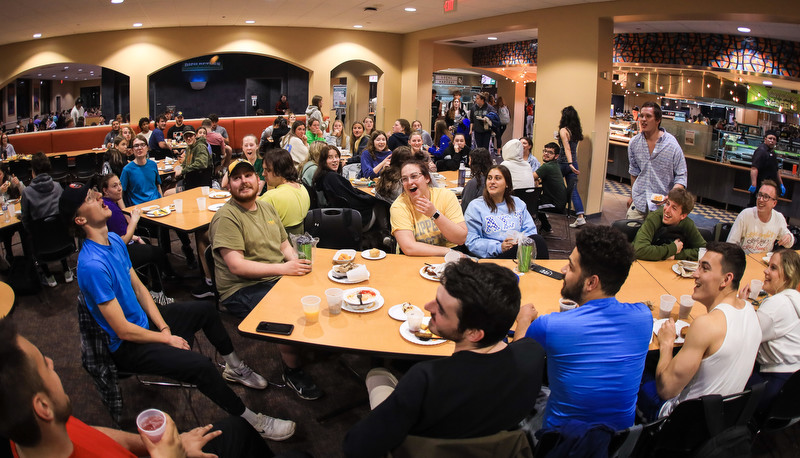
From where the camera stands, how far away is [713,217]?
27.9ft

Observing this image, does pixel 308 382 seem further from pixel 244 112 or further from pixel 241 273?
pixel 244 112

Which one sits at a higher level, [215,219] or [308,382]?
[215,219]

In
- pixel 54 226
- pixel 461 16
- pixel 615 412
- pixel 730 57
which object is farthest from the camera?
pixel 730 57

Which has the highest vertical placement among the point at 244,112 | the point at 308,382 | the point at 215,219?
the point at 244,112

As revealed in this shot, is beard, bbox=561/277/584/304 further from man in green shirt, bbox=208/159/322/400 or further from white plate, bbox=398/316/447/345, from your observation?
man in green shirt, bbox=208/159/322/400

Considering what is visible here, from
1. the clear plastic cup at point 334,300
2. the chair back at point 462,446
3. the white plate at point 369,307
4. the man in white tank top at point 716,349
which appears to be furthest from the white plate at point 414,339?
the man in white tank top at point 716,349

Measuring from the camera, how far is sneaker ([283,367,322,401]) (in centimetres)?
326

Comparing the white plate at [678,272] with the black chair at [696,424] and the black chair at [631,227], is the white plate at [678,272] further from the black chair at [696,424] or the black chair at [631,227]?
the black chair at [696,424]

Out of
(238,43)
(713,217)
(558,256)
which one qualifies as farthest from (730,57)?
(238,43)

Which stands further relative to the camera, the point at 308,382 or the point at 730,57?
the point at 730,57

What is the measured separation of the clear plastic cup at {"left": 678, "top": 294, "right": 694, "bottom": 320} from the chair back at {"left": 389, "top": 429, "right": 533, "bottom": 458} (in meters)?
1.58

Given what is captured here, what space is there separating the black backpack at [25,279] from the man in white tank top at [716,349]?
16.5ft

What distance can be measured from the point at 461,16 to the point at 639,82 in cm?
769

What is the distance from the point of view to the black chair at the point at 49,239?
175 inches
